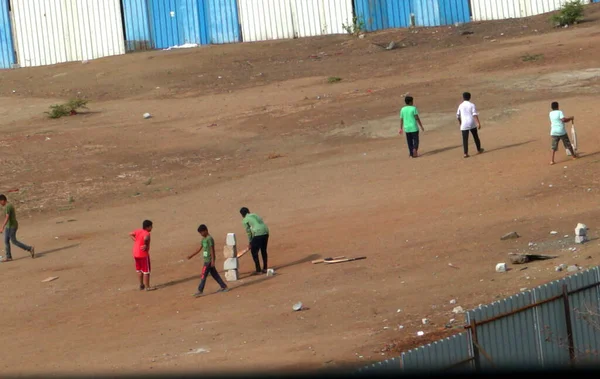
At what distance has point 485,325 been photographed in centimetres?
1073

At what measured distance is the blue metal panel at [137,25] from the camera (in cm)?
3906

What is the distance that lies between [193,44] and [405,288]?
25915mm

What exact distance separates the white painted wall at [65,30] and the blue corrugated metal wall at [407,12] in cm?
908

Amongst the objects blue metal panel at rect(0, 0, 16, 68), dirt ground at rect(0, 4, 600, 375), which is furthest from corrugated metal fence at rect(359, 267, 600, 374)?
blue metal panel at rect(0, 0, 16, 68)

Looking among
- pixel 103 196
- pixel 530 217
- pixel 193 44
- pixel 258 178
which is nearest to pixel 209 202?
pixel 258 178

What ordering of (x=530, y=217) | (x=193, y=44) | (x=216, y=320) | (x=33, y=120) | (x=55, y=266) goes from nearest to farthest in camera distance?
(x=216, y=320) → (x=530, y=217) → (x=55, y=266) → (x=33, y=120) → (x=193, y=44)

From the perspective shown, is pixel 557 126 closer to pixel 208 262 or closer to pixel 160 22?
pixel 208 262

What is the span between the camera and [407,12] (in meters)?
38.5

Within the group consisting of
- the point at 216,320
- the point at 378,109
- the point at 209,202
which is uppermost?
the point at 378,109

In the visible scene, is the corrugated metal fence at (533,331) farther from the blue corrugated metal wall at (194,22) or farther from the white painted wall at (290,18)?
the blue corrugated metal wall at (194,22)

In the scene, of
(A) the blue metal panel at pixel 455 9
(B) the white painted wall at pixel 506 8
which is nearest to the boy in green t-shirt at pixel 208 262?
(A) the blue metal panel at pixel 455 9

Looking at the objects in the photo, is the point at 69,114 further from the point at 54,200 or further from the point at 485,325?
the point at 485,325

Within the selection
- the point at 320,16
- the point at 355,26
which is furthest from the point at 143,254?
the point at 320,16

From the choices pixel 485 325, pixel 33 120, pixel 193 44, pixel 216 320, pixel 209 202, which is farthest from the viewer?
pixel 193 44
